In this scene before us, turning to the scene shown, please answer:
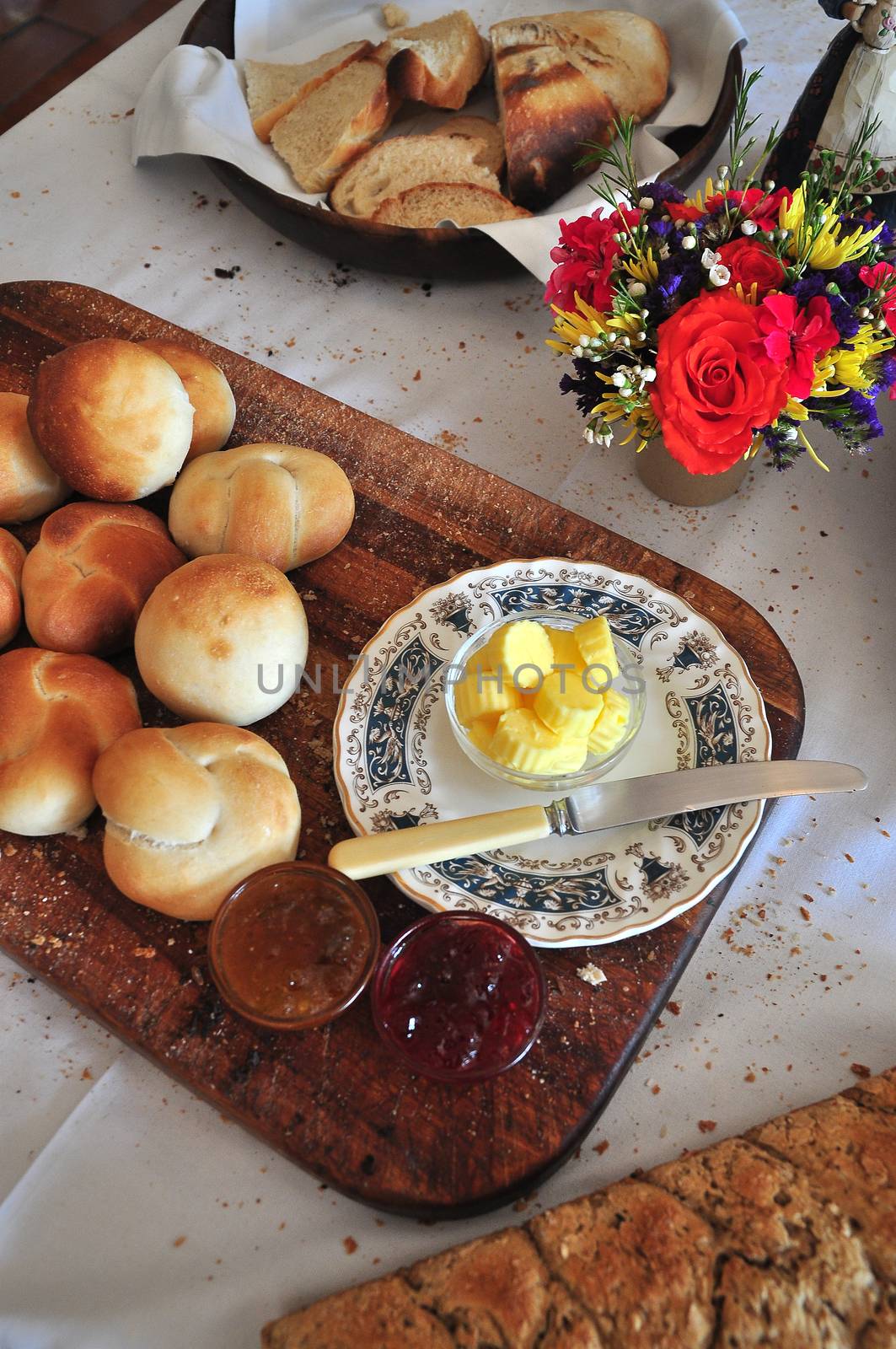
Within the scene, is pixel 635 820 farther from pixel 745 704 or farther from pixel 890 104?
pixel 890 104

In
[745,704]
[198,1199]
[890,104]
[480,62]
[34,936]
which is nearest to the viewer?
[198,1199]

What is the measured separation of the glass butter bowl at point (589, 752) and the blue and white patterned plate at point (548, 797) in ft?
0.15

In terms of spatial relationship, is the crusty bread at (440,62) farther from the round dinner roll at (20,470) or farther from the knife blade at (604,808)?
the knife blade at (604,808)

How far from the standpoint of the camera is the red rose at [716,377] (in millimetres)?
1186

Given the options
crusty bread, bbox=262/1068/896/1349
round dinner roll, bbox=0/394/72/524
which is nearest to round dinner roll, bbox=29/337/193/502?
round dinner roll, bbox=0/394/72/524

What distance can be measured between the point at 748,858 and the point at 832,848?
0.38ft

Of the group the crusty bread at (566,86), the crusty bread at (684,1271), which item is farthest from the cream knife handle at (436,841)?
the crusty bread at (566,86)

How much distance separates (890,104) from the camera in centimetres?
146

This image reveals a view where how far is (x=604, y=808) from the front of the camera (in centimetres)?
118

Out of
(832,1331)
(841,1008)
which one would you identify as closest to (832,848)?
(841,1008)

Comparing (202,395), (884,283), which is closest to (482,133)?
(202,395)

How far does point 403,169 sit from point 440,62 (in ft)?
0.82

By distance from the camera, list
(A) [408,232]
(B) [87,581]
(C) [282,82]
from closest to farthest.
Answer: (B) [87,581] < (A) [408,232] < (C) [282,82]

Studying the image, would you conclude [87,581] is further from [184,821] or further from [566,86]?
[566,86]
